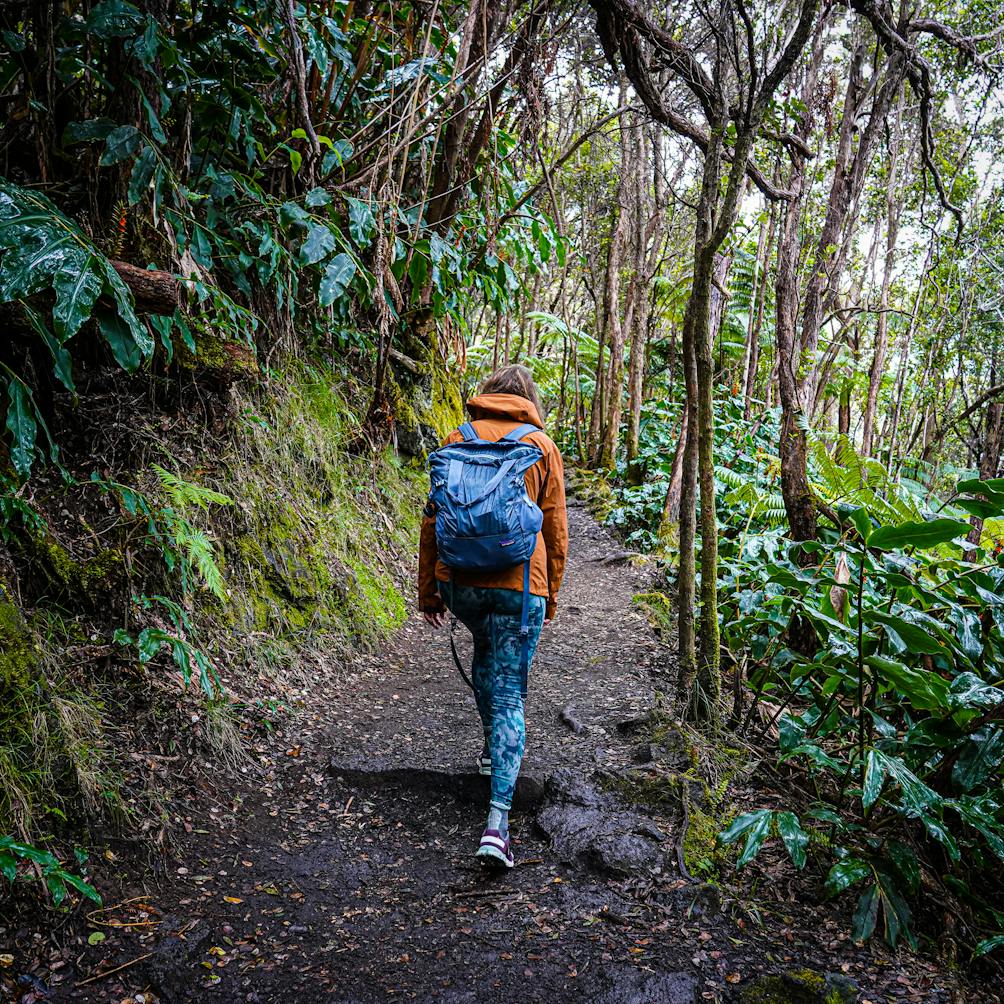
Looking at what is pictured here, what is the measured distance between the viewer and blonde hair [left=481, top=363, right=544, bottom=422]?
10.2 feet

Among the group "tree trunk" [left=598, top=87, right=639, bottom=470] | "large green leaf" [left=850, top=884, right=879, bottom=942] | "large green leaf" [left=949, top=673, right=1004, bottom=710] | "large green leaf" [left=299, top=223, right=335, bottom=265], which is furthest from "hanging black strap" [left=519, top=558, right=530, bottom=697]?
"tree trunk" [left=598, top=87, right=639, bottom=470]

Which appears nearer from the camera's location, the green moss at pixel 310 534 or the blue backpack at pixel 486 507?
the blue backpack at pixel 486 507

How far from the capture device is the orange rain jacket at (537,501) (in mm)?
2896

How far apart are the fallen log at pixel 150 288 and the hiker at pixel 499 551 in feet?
4.65

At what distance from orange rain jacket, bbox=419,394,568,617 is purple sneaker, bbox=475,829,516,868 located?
90 centimetres

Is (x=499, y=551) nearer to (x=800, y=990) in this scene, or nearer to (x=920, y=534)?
(x=920, y=534)

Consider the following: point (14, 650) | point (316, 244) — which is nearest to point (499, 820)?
point (14, 650)

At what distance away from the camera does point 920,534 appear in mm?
2520

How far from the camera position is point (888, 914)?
2271 mm

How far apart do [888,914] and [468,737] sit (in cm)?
208

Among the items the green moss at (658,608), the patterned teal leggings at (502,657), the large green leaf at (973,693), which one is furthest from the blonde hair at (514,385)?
the green moss at (658,608)

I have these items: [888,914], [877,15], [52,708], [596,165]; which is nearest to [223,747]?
[52,708]

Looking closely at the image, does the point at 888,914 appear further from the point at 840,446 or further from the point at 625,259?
the point at 625,259

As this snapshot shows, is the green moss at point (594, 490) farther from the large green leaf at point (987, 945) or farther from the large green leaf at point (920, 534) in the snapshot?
the large green leaf at point (987, 945)
